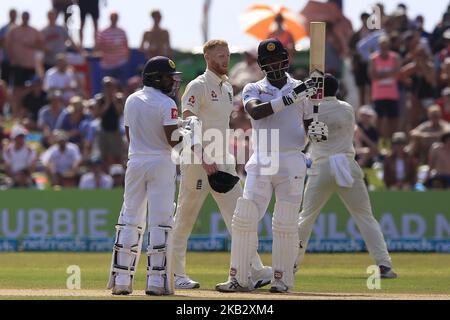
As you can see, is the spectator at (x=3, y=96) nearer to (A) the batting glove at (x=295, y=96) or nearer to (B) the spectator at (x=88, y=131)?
(B) the spectator at (x=88, y=131)

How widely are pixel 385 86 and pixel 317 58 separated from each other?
12.7m

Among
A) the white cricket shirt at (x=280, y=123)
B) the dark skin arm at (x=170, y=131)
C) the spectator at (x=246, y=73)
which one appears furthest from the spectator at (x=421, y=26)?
the dark skin arm at (x=170, y=131)

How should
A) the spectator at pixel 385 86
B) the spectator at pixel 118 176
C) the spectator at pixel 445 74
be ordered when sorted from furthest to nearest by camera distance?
the spectator at pixel 445 74
the spectator at pixel 385 86
the spectator at pixel 118 176

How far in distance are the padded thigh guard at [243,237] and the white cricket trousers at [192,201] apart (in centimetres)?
82

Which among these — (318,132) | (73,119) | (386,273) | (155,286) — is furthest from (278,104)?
(73,119)

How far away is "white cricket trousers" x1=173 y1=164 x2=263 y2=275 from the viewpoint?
1439 cm

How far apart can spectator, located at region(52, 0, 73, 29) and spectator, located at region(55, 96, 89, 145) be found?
9.99ft

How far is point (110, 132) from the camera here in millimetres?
24688

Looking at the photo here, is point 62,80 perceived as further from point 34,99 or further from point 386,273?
point 386,273

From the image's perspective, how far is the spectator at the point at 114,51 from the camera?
27.3 metres

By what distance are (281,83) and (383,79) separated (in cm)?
1268

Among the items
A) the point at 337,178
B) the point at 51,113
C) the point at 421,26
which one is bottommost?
the point at 337,178

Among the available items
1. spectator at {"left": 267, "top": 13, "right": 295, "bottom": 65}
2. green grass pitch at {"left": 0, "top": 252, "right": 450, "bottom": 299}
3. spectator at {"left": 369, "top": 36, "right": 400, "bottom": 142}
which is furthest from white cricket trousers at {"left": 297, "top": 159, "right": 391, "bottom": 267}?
spectator at {"left": 267, "top": 13, "right": 295, "bottom": 65}

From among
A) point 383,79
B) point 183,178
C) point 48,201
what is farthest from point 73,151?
point 183,178
